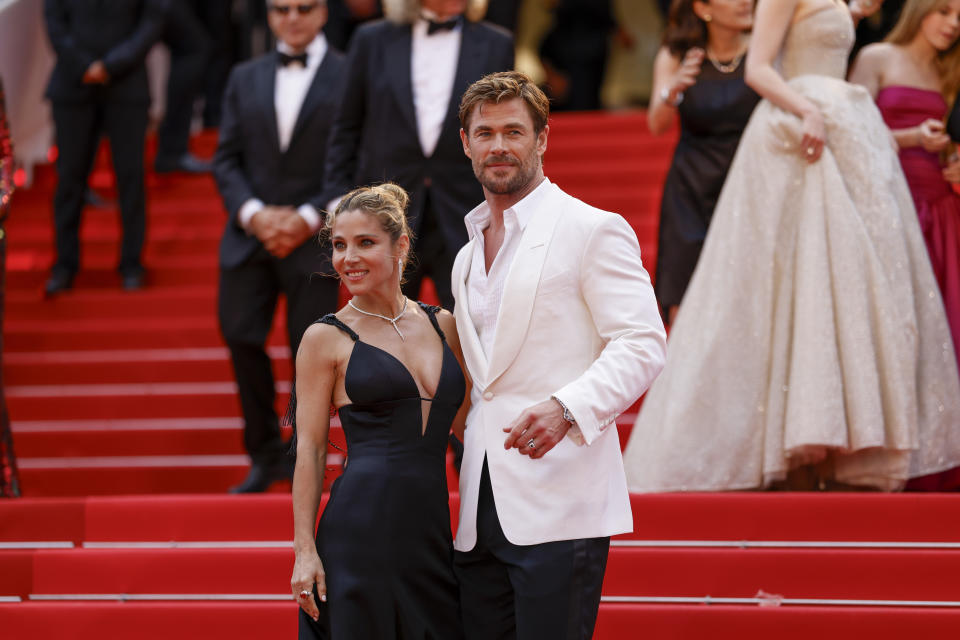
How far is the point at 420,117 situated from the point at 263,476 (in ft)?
5.08

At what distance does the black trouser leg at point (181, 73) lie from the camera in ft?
26.6

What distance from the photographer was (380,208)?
2838mm

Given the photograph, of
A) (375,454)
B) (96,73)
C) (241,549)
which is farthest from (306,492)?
(96,73)

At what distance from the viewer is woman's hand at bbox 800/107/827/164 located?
4.27 metres

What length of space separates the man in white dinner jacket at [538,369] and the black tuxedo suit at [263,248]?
84.7 inches

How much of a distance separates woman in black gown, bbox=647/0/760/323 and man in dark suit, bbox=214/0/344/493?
1.35 metres

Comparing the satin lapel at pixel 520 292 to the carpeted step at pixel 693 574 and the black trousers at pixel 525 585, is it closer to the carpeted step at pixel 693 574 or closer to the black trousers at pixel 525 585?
the black trousers at pixel 525 585

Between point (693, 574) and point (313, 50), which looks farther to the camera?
point (313, 50)

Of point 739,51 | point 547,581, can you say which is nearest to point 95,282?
point 739,51

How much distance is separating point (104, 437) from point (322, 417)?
3206 millimetres

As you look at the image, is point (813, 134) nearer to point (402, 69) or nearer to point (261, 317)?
point (402, 69)

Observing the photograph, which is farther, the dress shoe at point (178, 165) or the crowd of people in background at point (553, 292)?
the dress shoe at point (178, 165)

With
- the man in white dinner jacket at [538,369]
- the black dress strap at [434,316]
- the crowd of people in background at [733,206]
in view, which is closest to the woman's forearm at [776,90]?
the crowd of people in background at [733,206]

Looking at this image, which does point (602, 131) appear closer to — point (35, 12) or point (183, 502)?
point (35, 12)
